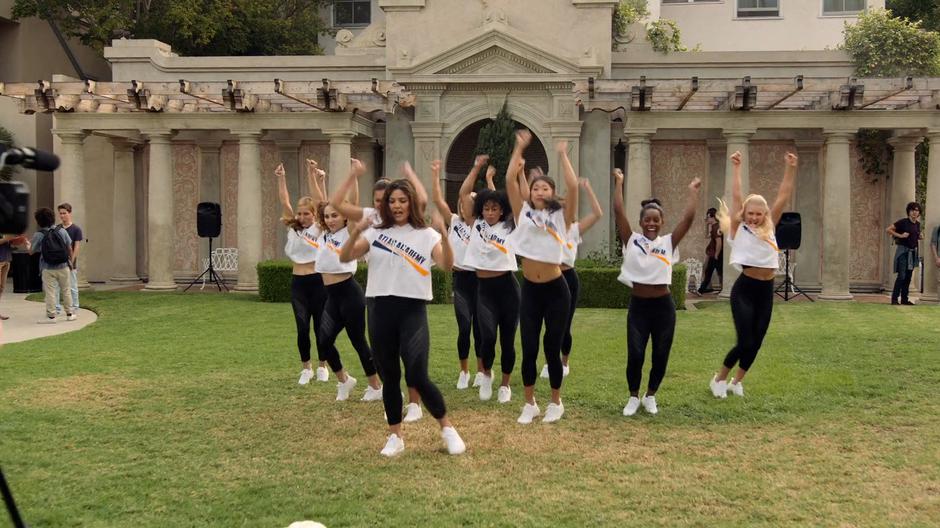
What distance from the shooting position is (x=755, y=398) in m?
8.13

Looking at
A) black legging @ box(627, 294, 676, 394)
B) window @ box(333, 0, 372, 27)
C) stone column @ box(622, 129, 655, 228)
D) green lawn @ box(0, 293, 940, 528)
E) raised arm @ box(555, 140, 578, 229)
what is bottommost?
green lawn @ box(0, 293, 940, 528)

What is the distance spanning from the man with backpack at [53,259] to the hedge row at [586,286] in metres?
3.98

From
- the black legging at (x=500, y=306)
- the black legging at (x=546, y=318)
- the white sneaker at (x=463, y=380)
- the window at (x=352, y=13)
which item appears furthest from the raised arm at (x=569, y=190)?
the window at (x=352, y=13)

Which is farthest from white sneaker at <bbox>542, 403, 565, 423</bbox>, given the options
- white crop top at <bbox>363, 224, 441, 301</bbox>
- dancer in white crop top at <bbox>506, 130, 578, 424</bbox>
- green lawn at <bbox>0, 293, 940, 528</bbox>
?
white crop top at <bbox>363, 224, 441, 301</bbox>

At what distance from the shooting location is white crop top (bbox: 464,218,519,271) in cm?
745

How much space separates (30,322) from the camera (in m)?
14.8

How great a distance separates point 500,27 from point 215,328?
10.0m

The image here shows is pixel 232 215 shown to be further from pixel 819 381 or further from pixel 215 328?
pixel 819 381

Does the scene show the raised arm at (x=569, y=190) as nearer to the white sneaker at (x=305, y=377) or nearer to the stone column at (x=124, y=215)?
the white sneaker at (x=305, y=377)

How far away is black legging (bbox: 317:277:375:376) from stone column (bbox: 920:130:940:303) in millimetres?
14972

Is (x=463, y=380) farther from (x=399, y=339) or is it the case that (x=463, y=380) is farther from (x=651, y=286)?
(x=399, y=339)

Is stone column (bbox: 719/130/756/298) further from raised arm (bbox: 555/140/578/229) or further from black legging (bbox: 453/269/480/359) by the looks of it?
raised arm (bbox: 555/140/578/229)

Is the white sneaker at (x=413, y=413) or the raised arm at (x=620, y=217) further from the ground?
the raised arm at (x=620, y=217)

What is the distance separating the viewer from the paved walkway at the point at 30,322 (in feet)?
43.0
